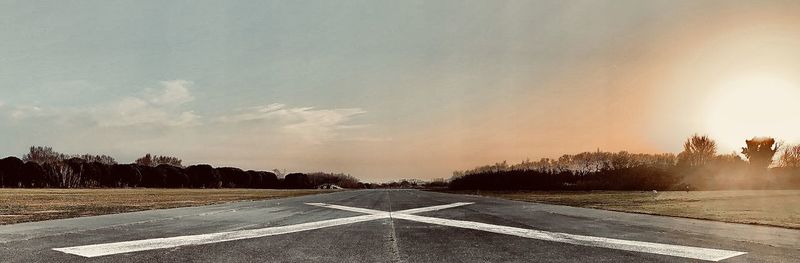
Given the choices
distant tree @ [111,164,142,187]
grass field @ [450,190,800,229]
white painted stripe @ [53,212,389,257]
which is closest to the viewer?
white painted stripe @ [53,212,389,257]

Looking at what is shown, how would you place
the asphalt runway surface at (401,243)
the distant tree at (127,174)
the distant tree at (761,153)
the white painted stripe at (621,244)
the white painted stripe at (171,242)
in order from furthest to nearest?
the distant tree at (127,174) → the distant tree at (761,153) → the white painted stripe at (171,242) → the white painted stripe at (621,244) → the asphalt runway surface at (401,243)

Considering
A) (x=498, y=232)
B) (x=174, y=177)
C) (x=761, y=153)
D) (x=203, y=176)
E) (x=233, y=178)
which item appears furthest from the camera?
(x=233, y=178)

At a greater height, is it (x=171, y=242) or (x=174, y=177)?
(x=174, y=177)

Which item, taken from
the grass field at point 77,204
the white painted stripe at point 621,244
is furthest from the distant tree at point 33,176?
the white painted stripe at point 621,244

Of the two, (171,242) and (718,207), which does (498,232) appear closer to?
(171,242)

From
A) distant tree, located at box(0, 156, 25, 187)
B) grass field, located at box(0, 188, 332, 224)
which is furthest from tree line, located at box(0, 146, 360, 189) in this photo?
grass field, located at box(0, 188, 332, 224)

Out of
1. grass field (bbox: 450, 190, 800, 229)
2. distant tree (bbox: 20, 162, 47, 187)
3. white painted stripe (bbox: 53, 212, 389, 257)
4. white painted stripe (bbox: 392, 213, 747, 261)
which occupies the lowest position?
white painted stripe (bbox: 392, 213, 747, 261)

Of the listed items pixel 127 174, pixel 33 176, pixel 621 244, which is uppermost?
pixel 127 174

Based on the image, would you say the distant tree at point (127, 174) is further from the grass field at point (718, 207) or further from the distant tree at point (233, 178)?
the grass field at point (718, 207)

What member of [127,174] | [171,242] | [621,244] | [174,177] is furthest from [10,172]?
[621,244]

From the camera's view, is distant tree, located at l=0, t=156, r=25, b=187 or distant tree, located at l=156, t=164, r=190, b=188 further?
distant tree, located at l=156, t=164, r=190, b=188

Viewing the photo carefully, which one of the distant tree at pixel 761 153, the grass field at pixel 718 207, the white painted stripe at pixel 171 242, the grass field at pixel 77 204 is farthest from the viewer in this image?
the distant tree at pixel 761 153

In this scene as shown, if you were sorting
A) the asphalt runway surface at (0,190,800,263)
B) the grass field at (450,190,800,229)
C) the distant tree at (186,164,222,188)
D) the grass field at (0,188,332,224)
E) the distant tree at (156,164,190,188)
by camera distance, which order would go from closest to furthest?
the asphalt runway surface at (0,190,800,263) < the grass field at (450,190,800,229) < the grass field at (0,188,332,224) < the distant tree at (156,164,190,188) < the distant tree at (186,164,222,188)

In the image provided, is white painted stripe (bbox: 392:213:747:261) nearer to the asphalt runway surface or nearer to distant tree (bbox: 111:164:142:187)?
the asphalt runway surface
